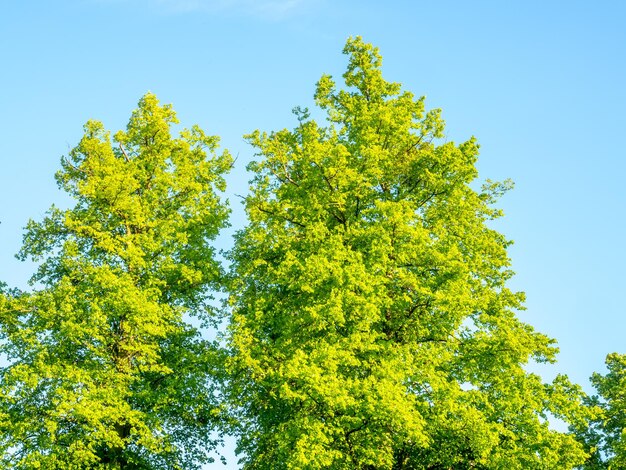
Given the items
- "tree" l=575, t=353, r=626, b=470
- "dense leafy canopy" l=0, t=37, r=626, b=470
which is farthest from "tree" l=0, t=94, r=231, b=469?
"tree" l=575, t=353, r=626, b=470

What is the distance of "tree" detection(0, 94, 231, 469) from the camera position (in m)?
22.3

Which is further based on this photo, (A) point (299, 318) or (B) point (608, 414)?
(B) point (608, 414)

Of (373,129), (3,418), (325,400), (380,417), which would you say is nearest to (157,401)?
(3,418)

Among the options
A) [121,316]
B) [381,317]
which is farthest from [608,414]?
[121,316]

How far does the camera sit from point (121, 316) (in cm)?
2411

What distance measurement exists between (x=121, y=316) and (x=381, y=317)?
9288mm

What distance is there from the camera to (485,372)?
888 inches

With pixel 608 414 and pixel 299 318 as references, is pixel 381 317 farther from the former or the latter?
Answer: pixel 608 414

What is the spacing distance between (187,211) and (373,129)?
8.48m

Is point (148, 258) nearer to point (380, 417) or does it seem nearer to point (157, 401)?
point (157, 401)

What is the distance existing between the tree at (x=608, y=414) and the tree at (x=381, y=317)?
538 inches

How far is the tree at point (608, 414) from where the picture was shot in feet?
116

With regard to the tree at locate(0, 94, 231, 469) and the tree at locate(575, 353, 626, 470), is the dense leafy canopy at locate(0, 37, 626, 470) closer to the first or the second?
the tree at locate(0, 94, 231, 469)

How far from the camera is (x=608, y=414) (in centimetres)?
3606
